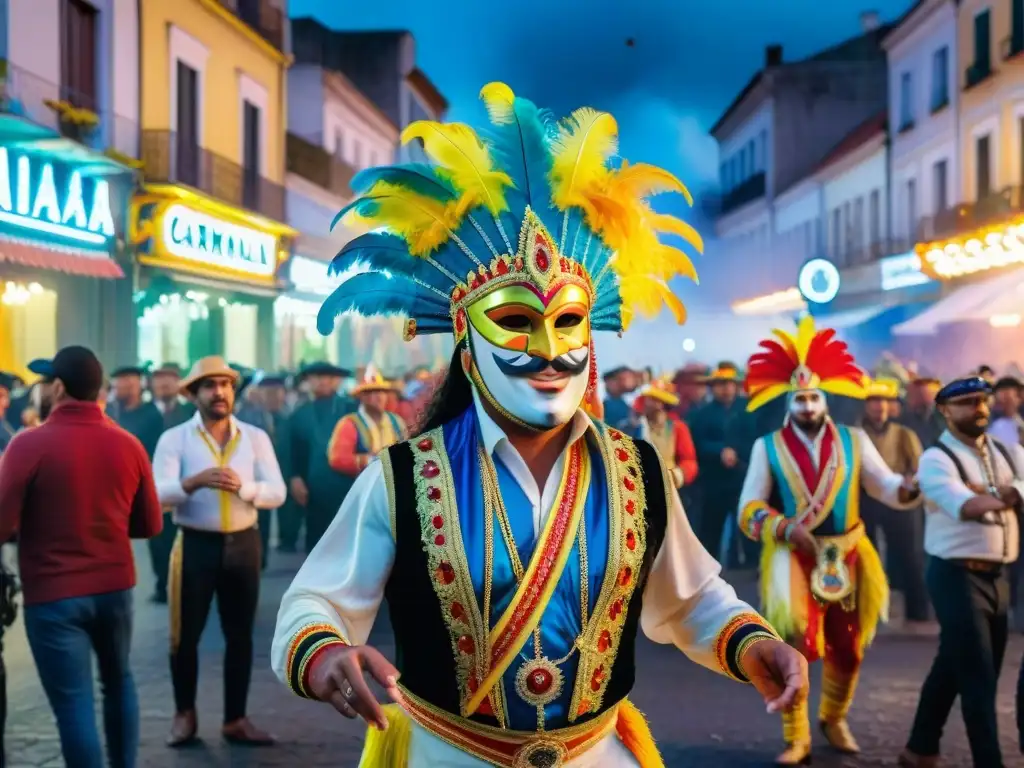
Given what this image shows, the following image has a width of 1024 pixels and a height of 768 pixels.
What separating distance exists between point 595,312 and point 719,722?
14.9 feet

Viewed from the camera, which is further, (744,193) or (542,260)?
(744,193)

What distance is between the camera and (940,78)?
1160 inches

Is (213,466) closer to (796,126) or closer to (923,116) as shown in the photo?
(923,116)

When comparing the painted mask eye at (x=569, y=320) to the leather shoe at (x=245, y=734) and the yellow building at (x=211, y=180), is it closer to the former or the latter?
the leather shoe at (x=245, y=734)

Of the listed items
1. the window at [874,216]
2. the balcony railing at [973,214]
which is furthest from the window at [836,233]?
the balcony railing at [973,214]

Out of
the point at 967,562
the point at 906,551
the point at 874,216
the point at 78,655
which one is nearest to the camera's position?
the point at 78,655

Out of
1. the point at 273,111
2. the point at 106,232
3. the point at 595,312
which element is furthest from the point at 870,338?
the point at 595,312

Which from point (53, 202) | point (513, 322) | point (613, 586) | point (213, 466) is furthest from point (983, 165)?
point (613, 586)

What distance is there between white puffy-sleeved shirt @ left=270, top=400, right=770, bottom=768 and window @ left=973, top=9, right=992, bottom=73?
25.1 meters

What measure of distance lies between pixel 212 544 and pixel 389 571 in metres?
4.09

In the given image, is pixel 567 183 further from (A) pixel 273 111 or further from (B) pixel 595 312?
(A) pixel 273 111

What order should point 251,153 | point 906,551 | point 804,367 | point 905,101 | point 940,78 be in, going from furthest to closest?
point 905,101 → point 940,78 → point 251,153 → point 906,551 → point 804,367

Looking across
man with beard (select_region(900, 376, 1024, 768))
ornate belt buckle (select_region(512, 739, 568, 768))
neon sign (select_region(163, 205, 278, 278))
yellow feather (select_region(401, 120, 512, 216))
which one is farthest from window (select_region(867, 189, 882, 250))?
ornate belt buckle (select_region(512, 739, 568, 768))

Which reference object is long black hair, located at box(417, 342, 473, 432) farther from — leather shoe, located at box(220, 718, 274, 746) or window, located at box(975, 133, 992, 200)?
window, located at box(975, 133, 992, 200)
